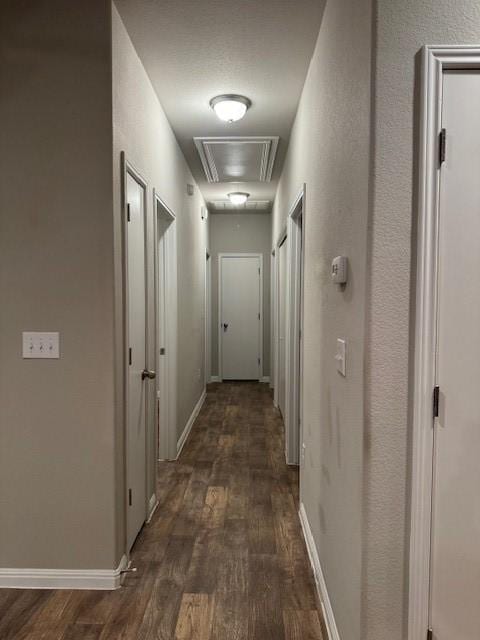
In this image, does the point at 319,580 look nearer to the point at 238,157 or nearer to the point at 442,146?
the point at 442,146

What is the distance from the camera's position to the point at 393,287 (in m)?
1.25

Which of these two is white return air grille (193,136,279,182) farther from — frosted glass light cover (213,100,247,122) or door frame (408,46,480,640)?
door frame (408,46,480,640)

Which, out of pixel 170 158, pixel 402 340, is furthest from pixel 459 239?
pixel 170 158

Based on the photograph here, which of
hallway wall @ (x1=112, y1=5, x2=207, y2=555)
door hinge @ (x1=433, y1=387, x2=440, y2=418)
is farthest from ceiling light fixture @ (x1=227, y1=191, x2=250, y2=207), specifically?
door hinge @ (x1=433, y1=387, x2=440, y2=418)

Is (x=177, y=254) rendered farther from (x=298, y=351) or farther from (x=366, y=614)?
(x=366, y=614)

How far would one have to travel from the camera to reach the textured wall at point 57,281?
1.95 m

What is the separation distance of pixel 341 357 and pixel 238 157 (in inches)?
111

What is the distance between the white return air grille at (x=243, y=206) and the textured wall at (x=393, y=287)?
4848 mm

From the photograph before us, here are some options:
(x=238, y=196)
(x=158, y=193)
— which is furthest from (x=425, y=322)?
(x=238, y=196)

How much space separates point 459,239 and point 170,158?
2.63 metres

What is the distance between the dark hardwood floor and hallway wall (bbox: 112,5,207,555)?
0.83 feet

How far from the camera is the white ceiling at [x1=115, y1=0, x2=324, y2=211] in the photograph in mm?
2016

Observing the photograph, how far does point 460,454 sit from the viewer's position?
4.17 feet

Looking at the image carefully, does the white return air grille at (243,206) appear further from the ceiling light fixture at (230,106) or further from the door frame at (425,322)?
the door frame at (425,322)
